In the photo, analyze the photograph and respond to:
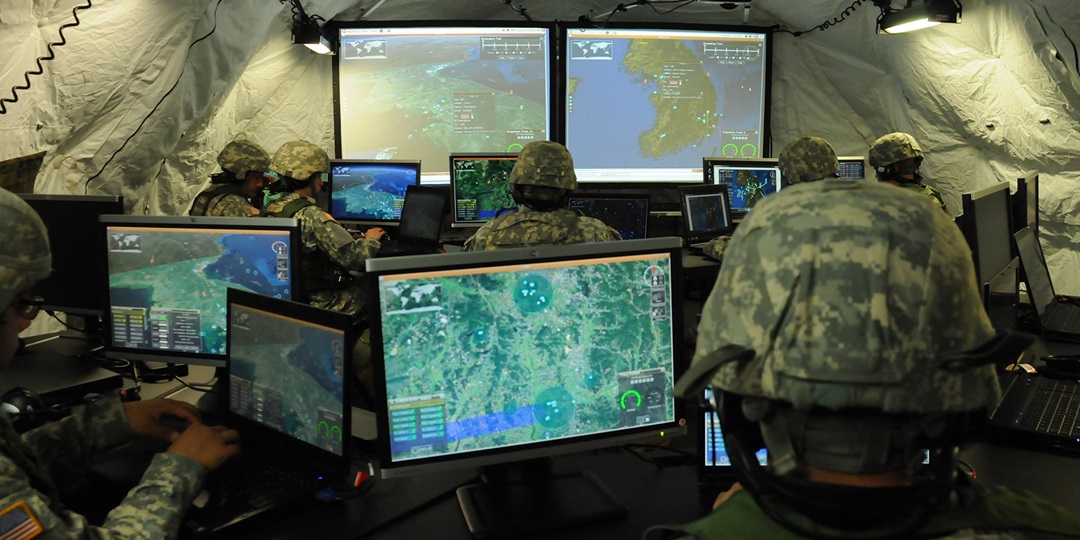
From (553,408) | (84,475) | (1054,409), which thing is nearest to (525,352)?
(553,408)

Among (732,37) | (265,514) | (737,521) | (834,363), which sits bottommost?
(265,514)

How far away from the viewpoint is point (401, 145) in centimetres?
612

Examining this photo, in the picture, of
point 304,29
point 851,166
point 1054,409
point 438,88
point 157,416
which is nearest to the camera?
point 157,416

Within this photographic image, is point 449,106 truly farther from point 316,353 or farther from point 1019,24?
point 316,353

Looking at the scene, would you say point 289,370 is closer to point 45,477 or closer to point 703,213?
point 45,477

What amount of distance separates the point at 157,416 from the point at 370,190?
3014 mm

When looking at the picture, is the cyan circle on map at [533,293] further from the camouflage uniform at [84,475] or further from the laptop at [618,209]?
the laptop at [618,209]

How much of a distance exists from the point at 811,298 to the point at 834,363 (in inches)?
2.7

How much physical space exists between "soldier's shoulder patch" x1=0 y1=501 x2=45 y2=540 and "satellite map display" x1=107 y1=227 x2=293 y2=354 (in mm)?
900

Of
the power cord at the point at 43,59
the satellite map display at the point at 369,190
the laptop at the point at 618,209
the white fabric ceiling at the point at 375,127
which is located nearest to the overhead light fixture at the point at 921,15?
the white fabric ceiling at the point at 375,127

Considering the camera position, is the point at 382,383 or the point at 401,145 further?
the point at 401,145

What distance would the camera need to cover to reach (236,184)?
14.7ft

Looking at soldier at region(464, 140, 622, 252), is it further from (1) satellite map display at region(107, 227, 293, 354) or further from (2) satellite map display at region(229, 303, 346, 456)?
(2) satellite map display at region(229, 303, 346, 456)

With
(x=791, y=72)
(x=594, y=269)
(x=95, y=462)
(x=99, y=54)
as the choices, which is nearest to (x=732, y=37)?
(x=791, y=72)
